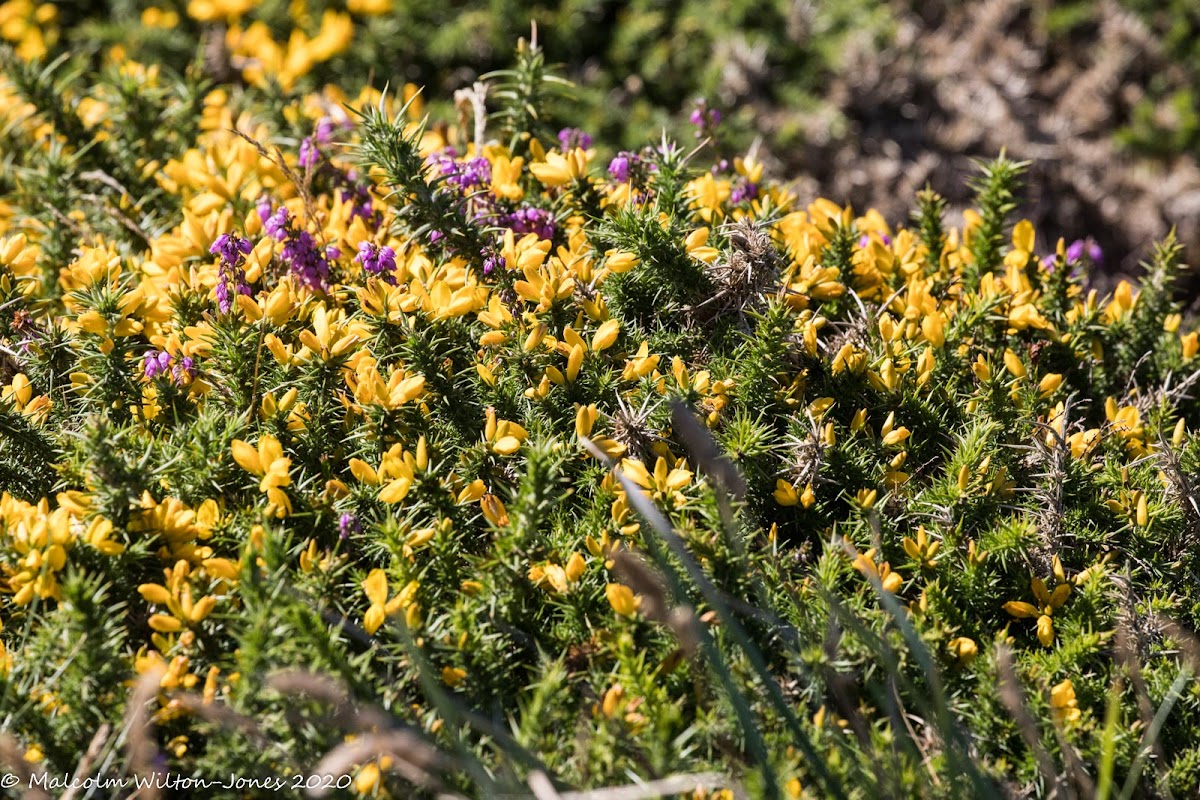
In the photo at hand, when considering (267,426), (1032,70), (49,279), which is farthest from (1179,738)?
(1032,70)

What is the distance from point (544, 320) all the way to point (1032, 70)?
11.5ft

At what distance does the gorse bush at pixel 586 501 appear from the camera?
159 centimetres


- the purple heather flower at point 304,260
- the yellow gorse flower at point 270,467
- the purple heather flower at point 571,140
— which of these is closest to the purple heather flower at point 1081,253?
the purple heather flower at point 571,140

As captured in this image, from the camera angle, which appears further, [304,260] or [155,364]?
[304,260]

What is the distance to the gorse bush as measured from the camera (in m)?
1.59

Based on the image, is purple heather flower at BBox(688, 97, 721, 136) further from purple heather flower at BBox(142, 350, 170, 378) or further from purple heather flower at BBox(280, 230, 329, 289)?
purple heather flower at BBox(142, 350, 170, 378)

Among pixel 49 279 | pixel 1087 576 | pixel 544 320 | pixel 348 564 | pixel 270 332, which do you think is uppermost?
pixel 49 279

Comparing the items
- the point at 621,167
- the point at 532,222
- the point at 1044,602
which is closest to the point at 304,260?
the point at 532,222

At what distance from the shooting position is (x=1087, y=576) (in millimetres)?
1887

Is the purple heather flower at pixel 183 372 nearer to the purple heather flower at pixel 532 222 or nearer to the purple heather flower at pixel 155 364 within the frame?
the purple heather flower at pixel 155 364

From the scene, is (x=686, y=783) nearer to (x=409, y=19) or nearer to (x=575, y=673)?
(x=575, y=673)

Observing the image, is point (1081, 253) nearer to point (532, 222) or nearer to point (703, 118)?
point (703, 118)

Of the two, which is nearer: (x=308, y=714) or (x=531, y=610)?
(x=308, y=714)

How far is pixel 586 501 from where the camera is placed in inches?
76.1
